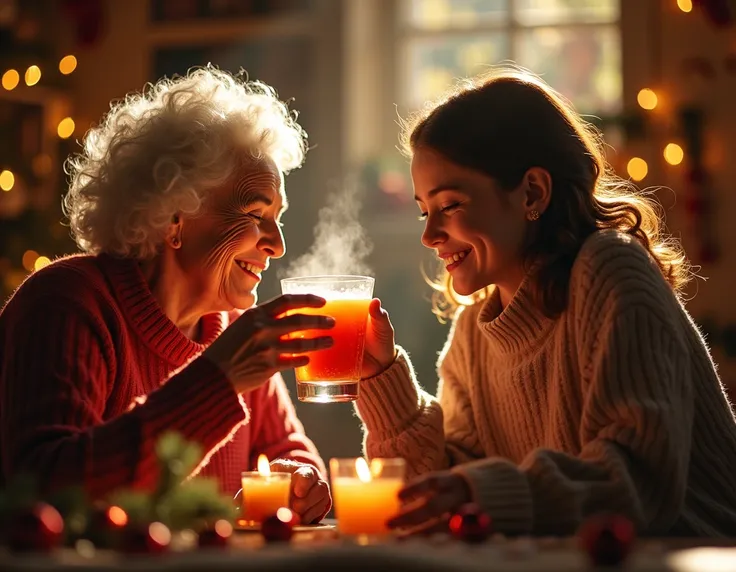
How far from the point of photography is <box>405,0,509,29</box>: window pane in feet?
16.1

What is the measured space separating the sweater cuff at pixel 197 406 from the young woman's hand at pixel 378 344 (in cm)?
46

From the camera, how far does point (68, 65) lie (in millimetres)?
5043

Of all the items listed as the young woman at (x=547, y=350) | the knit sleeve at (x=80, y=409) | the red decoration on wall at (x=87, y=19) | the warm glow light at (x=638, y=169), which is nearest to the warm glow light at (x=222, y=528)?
the young woman at (x=547, y=350)

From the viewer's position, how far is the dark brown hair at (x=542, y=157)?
2.29 meters

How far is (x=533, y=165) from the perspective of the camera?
91.2 inches

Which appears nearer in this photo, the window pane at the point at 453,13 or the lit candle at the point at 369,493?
the lit candle at the point at 369,493

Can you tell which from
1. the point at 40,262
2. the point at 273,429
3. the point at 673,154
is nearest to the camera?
the point at 273,429

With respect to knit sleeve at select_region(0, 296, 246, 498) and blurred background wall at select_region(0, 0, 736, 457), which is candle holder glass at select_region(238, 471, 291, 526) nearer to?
knit sleeve at select_region(0, 296, 246, 498)

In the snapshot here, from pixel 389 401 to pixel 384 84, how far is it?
288 cm

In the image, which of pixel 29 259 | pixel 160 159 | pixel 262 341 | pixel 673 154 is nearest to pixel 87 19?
pixel 29 259

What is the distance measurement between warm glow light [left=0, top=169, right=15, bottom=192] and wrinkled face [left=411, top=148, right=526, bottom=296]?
3.03 m

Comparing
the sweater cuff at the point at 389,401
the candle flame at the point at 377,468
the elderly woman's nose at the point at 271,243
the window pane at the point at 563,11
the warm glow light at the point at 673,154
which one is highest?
the window pane at the point at 563,11

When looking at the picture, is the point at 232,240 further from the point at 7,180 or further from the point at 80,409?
the point at 7,180

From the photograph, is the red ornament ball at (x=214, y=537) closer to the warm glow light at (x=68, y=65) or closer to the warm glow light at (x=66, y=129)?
the warm glow light at (x=66, y=129)
